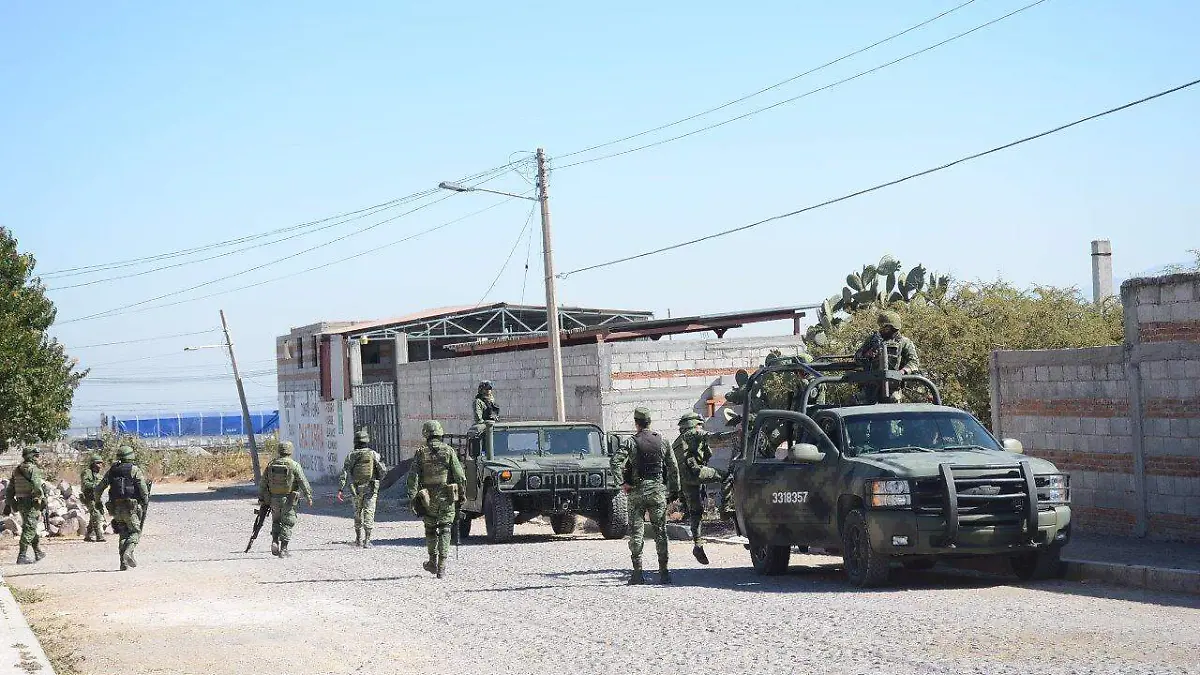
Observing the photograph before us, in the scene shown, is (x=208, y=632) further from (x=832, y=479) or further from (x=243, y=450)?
(x=243, y=450)

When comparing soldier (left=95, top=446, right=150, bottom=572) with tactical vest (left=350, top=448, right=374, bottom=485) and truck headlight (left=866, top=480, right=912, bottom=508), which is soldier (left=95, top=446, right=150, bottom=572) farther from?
truck headlight (left=866, top=480, right=912, bottom=508)

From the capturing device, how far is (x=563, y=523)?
23.9 m

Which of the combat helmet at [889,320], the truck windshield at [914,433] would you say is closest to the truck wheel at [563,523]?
the combat helmet at [889,320]

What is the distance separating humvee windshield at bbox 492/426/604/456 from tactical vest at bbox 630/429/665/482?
25.6ft

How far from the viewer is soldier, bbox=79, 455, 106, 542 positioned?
20631mm

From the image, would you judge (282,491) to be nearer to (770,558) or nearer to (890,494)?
(770,558)

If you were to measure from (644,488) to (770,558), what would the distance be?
59.9 inches

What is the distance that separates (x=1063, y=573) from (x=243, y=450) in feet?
199

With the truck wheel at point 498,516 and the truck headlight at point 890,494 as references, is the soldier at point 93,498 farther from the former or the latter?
the truck headlight at point 890,494

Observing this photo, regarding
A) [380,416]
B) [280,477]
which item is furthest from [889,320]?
[380,416]

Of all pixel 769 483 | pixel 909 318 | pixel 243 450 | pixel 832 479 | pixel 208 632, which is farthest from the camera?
pixel 243 450

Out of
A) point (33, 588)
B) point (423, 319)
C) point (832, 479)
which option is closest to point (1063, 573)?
point (832, 479)

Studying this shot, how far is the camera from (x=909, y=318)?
22.4m

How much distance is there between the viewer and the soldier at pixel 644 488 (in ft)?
48.5
